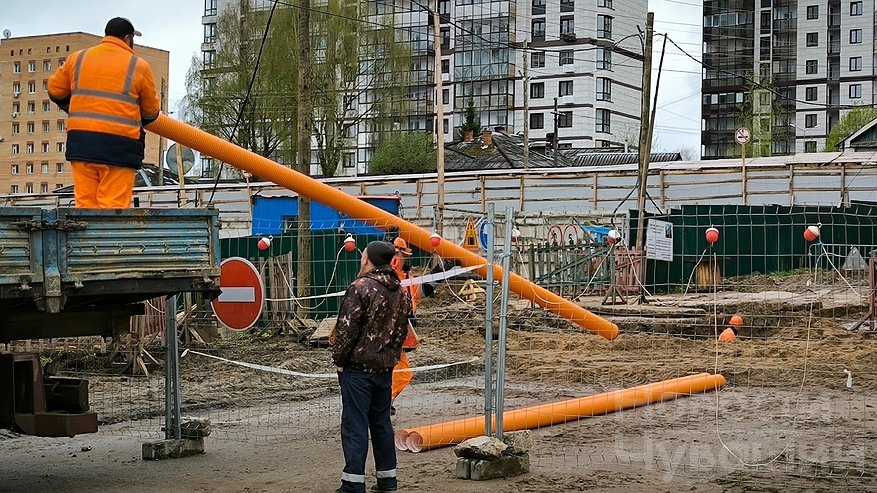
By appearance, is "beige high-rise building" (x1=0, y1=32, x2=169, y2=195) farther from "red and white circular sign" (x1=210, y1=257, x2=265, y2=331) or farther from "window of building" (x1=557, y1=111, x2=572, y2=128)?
"red and white circular sign" (x1=210, y1=257, x2=265, y2=331)

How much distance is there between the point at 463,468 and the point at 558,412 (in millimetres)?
Result: 3095

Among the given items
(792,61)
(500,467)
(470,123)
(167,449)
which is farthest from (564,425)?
(792,61)

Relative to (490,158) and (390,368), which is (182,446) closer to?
(390,368)

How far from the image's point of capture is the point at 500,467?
28.0 ft

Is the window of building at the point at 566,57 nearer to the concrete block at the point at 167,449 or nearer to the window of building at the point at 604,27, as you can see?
the window of building at the point at 604,27

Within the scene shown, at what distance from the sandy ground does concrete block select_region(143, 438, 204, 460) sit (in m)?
0.11

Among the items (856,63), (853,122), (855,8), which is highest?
(855,8)

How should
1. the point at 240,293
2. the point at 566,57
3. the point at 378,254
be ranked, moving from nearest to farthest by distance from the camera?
the point at 378,254
the point at 240,293
the point at 566,57

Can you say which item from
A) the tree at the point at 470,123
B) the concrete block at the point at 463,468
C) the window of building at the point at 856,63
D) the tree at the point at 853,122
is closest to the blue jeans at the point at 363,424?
the concrete block at the point at 463,468

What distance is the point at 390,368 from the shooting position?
25.9 ft

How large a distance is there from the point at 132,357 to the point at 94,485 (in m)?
7.12

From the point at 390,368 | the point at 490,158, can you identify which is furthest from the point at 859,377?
the point at 490,158

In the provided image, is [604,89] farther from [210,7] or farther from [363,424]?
[363,424]

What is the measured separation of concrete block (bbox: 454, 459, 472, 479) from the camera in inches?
336
